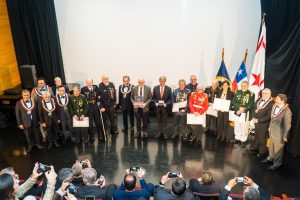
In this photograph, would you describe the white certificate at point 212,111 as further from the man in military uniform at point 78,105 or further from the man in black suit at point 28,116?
the man in black suit at point 28,116

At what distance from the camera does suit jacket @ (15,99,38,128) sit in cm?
656

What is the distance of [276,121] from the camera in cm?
582

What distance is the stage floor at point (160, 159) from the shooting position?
576cm

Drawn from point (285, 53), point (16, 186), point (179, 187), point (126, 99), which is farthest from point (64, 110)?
point (285, 53)

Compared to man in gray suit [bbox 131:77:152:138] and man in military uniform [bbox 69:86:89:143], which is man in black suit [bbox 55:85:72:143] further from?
man in gray suit [bbox 131:77:152:138]

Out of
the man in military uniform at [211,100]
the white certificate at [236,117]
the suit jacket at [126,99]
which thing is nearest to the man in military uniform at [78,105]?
the suit jacket at [126,99]

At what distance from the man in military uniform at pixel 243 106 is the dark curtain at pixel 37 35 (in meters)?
4.93

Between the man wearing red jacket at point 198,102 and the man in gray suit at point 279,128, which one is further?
the man wearing red jacket at point 198,102

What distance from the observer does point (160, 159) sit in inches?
253

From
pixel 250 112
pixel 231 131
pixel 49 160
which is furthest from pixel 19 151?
pixel 250 112

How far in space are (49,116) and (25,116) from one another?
1.62ft

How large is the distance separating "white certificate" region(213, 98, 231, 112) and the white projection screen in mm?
1713

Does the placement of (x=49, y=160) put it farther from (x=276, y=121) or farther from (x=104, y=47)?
(x=276, y=121)

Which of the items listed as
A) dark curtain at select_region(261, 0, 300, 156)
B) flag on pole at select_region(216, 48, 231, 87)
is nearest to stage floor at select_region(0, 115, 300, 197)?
dark curtain at select_region(261, 0, 300, 156)
